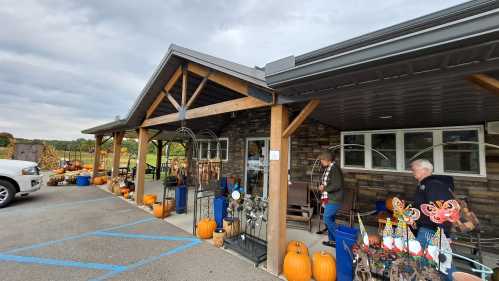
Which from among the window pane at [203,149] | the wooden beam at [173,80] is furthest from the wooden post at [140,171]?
the window pane at [203,149]

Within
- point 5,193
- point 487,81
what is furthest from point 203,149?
point 487,81

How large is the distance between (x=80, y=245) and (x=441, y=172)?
6.93m

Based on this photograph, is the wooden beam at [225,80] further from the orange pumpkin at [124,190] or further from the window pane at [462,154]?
the orange pumpkin at [124,190]

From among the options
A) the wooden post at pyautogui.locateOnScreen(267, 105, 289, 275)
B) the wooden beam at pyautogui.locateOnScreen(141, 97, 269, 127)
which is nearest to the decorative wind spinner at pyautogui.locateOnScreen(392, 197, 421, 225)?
the wooden post at pyautogui.locateOnScreen(267, 105, 289, 275)

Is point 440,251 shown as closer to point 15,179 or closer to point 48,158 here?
point 15,179

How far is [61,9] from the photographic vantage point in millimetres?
4965

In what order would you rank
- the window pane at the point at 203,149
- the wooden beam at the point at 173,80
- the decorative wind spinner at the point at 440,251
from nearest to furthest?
the decorative wind spinner at the point at 440,251
the wooden beam at the point at 173,80
the window pane at the point at 203,149

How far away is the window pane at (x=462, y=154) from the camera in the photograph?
3627 mm

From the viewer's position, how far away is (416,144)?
13.8 ft

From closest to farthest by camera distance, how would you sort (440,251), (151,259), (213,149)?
(440,251) → (151,259) → (213,149)

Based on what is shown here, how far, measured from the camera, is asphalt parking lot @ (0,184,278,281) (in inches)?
102

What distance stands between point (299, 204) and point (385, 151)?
2380 millimetres

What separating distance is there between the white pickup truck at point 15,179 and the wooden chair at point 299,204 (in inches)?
309

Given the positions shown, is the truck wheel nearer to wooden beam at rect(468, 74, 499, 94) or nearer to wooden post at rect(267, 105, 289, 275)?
wooden post at rect(267, 105, 289, 275)
